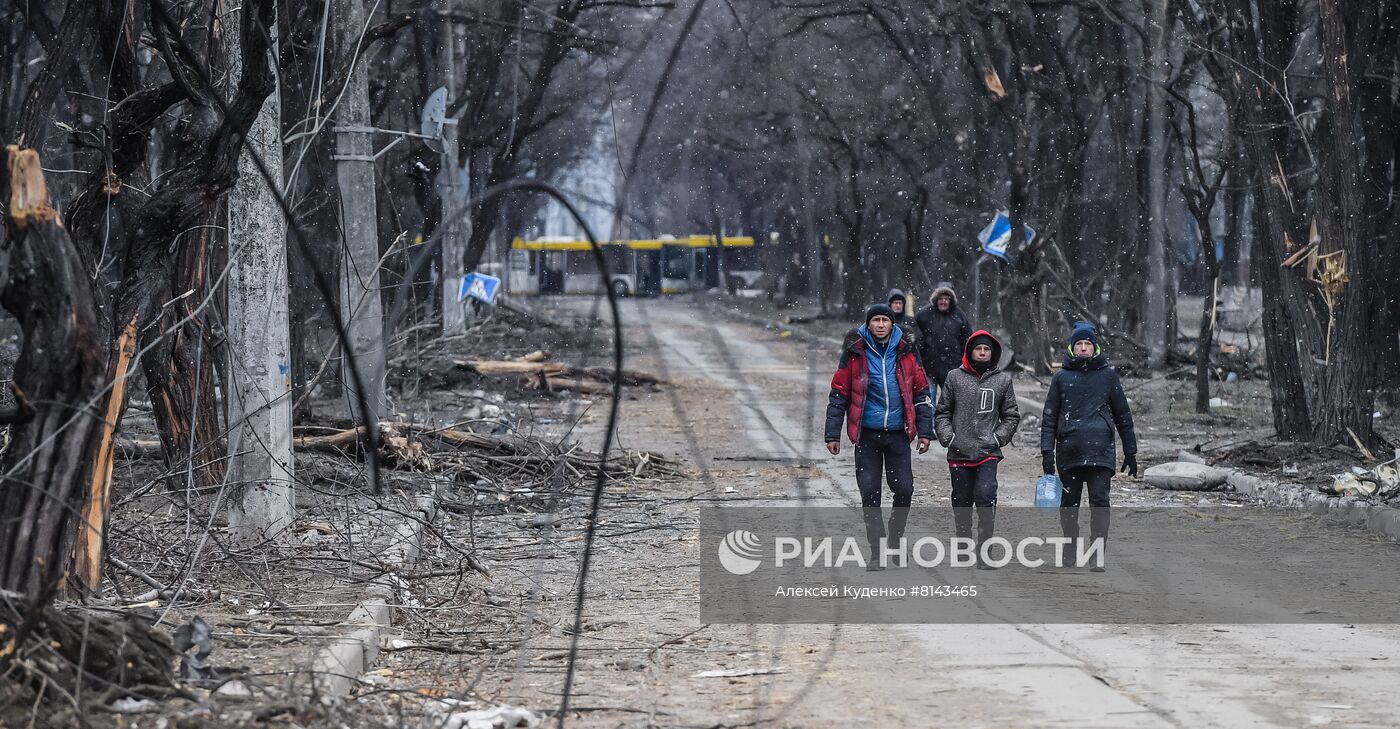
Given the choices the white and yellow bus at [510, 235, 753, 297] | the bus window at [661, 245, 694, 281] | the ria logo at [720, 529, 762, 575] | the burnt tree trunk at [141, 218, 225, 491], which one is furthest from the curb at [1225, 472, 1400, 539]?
the bus window at [661, 245, 694, 281]

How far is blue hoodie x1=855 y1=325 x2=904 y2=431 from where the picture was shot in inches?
358

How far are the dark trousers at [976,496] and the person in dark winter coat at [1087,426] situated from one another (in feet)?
1.12

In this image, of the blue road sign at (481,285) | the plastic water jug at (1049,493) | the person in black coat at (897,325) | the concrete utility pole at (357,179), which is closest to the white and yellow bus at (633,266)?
the blue road sign at (481,285)

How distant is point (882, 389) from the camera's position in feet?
29.9

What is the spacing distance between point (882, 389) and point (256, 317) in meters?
3.74

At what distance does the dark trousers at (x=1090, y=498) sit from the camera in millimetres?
9070

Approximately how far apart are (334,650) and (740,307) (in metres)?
59.3

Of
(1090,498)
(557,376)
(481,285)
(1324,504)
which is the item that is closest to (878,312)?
(1090,498)

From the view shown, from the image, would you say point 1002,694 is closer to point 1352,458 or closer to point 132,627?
point 132,627

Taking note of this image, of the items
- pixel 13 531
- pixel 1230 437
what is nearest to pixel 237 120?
pixel 13 531

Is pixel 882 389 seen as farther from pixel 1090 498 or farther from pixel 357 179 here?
pixel 357 179

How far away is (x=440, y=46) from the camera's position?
26.9m

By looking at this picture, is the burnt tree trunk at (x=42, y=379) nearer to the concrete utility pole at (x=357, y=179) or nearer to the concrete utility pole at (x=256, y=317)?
the concrete utility pole at (x=256, y=317)

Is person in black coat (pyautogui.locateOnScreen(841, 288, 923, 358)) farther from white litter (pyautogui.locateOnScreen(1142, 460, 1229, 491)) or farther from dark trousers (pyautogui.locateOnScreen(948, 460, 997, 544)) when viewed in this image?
white litter (pyautogui.locateOnScreen(1142, 460, 1229, 491))
